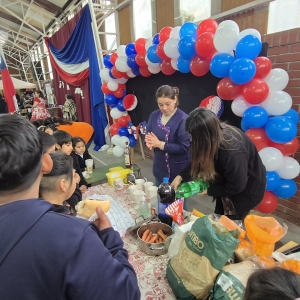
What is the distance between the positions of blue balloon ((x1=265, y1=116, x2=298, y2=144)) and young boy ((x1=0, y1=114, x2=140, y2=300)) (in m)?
1.86

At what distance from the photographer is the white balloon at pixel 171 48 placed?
2489mm

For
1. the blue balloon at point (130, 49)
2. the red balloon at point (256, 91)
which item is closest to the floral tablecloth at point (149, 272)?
the red balloon at point (256, 91)

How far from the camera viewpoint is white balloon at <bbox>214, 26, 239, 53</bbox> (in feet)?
6.53

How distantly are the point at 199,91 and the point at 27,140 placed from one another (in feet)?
8.50

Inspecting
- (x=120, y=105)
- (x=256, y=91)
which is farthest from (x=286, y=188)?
(x=120, y=105)

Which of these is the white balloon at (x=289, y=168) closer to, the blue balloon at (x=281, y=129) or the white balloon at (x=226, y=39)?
the blue balloon at (x=281, y=129)

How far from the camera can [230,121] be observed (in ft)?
8.20

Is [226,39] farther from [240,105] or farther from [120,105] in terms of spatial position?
[120,105]

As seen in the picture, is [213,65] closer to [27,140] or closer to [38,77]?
[27,140]

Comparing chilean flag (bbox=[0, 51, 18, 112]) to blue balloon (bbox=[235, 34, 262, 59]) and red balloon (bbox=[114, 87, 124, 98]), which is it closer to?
red balloon (bbox=[114, 87, 124, 98])

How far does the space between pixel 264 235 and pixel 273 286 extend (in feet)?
1.87

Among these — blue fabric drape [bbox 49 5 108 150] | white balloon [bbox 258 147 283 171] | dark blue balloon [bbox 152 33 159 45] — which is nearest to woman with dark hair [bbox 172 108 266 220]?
white balloon [bbox 258 147 283 171]

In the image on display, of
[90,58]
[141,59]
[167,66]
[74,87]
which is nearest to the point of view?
[167,66]

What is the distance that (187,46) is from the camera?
7.50 ft
